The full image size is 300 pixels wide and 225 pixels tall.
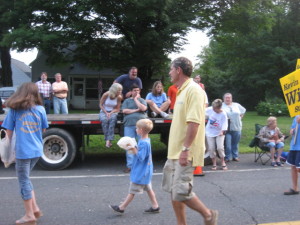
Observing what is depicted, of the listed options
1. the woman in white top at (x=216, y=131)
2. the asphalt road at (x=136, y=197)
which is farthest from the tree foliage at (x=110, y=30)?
the asphalt road at (x=136, y=197)

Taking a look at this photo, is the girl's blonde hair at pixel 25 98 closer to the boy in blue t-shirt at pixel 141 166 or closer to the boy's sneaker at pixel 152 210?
the boy in blue t-shirt at pixel 141 166

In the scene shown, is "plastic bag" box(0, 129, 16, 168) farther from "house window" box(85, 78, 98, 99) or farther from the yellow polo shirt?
"house window" box(85, 78, 98, 99)

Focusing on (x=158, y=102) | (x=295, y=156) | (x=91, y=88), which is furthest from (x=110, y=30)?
(x=295, y=156)

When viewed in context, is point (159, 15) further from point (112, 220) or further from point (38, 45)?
point (112, 220)

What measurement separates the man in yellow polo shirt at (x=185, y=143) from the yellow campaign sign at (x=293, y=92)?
289 centimetres

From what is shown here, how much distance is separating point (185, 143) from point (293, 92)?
3.35 metres

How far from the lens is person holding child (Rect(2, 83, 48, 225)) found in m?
4.44

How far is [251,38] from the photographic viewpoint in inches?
1460

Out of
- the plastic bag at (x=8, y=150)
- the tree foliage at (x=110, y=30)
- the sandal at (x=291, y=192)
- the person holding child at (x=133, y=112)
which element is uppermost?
the tree foliage at (x=110, y=30)

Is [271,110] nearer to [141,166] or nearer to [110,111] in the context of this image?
[110,111]

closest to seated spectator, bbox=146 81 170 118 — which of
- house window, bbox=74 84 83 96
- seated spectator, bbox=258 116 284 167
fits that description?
seated spectator, bbox=258 116 284 167

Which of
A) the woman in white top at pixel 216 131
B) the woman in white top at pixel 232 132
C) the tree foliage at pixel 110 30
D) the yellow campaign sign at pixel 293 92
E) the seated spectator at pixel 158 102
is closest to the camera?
the yellow campaign sign at pixel 293 92

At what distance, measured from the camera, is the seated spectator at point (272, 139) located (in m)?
8.98

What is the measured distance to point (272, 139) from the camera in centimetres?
919
